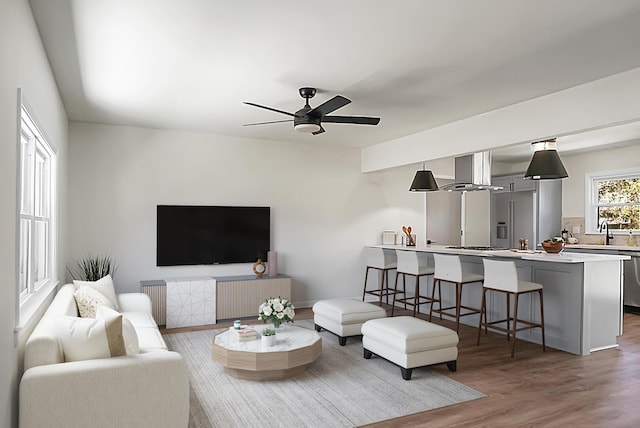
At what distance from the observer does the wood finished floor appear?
3.14m

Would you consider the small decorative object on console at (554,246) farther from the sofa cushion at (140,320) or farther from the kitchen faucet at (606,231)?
the sofa cushion at (140,320)

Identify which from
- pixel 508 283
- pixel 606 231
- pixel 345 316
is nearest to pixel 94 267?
pixel 345 316

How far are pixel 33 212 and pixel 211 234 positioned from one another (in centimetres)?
294

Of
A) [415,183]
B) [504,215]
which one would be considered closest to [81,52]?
[415,183]

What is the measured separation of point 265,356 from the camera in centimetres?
376

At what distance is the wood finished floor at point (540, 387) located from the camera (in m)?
3.14

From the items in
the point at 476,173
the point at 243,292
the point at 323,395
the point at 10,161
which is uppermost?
the point at 476,173

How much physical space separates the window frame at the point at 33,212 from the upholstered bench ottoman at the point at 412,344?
109 inches

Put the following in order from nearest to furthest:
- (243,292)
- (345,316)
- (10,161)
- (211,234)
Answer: (10,161) < (345,316) < (243,292) < (211,234)

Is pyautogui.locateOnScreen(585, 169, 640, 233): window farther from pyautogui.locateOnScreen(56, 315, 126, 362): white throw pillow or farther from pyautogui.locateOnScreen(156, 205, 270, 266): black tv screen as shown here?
pyautogui.locateOnScreen(56, 315, 126, 362): white throw pillow

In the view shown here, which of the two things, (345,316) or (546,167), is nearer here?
(345,316)

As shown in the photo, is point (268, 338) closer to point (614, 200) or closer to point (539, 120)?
point (539, 120)

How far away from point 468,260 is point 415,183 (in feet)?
4.84

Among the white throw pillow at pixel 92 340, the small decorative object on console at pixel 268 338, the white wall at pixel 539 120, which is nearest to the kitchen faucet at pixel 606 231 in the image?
the white wall at pixel 539 120
